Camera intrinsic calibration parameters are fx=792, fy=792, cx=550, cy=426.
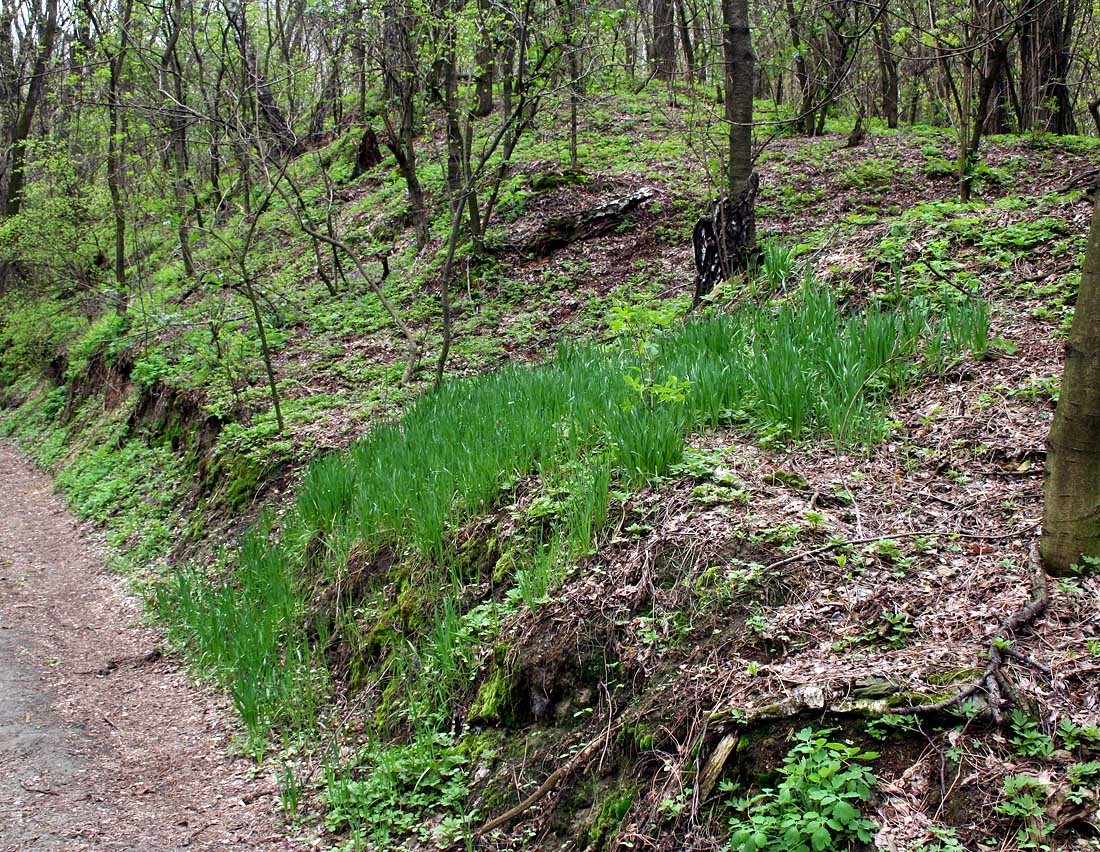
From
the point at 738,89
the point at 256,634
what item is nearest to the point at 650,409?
the point at 256,634

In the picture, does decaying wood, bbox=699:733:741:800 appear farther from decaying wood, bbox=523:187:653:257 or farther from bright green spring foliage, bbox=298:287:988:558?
decaying wood, bbox=523:187:653:257

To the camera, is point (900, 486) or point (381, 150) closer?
point (900, 486)

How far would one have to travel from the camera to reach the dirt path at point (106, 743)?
3.61 metres

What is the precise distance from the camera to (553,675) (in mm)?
3496

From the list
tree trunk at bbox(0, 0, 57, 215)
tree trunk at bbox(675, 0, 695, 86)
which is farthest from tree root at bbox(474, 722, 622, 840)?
tree trunk at bbox(0, 0, 57, 215)

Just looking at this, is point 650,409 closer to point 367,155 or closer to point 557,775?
point 557,775

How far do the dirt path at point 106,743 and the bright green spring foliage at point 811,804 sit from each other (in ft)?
7.16

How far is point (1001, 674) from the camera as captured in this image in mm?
2486

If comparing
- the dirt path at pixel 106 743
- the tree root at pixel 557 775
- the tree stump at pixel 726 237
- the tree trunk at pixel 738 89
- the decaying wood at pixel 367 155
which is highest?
the decaying wood at pixel 367 155

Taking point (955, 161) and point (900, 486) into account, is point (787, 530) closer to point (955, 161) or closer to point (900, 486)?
point (900, 486)

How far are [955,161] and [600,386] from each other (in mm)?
8570

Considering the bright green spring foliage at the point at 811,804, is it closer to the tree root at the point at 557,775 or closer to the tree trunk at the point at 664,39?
the tree root at the point at 557,775

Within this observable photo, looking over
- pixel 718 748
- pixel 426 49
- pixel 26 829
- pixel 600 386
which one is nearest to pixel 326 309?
pixel 426 49

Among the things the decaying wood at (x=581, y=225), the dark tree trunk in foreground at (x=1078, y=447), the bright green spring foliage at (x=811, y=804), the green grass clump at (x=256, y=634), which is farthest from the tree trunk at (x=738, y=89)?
the bright green spring foliage at (x=811, y=804)
